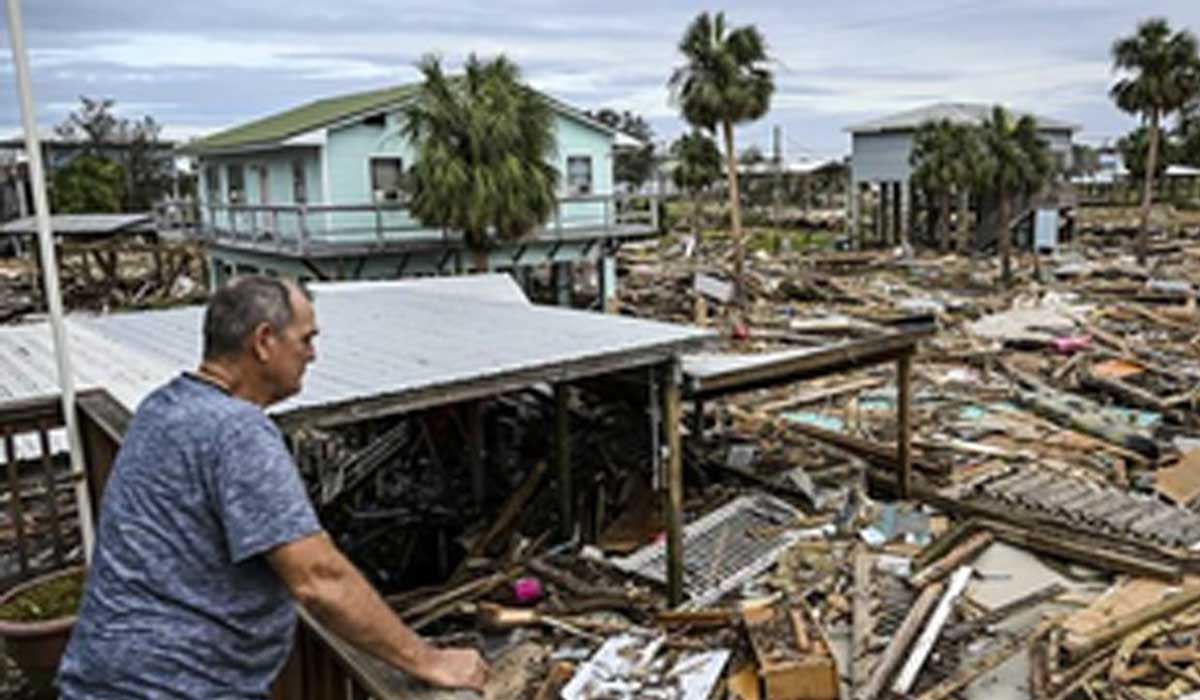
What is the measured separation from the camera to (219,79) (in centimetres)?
6372

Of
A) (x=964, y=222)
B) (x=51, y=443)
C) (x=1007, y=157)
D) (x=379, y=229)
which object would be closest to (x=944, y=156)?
(x=1007, y=157)

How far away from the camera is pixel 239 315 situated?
2.35m

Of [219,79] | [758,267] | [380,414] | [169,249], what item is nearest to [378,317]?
[380,414]

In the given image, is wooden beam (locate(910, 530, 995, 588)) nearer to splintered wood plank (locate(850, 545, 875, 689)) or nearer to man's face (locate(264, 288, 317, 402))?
splintered wood plank (locate(850, 545, 875, 689))

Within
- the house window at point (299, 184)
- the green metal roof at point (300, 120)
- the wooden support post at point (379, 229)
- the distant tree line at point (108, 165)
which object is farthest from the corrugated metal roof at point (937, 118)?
the distant tree line at point (108, 165)

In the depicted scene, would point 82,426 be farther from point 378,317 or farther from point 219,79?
point 219,79

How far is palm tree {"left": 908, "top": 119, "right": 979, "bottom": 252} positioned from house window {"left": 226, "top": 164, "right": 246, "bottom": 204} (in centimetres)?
2313

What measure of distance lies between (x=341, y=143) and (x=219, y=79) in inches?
1874

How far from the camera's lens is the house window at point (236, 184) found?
26.8m

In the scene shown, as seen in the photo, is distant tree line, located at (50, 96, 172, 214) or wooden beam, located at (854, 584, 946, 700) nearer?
wooden beam, located at (854, 584, 946, 700)

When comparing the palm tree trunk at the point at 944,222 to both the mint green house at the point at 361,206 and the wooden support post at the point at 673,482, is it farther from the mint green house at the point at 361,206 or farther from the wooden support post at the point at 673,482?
the wooden support post at the point at 673,482

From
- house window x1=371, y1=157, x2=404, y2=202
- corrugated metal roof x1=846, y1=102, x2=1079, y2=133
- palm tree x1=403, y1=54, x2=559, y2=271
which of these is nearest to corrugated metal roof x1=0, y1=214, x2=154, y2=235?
house window x1=371, y1=157, x2=404, y2=202

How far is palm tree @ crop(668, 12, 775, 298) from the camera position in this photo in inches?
988

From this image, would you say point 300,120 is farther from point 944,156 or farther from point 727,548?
point 944,156
